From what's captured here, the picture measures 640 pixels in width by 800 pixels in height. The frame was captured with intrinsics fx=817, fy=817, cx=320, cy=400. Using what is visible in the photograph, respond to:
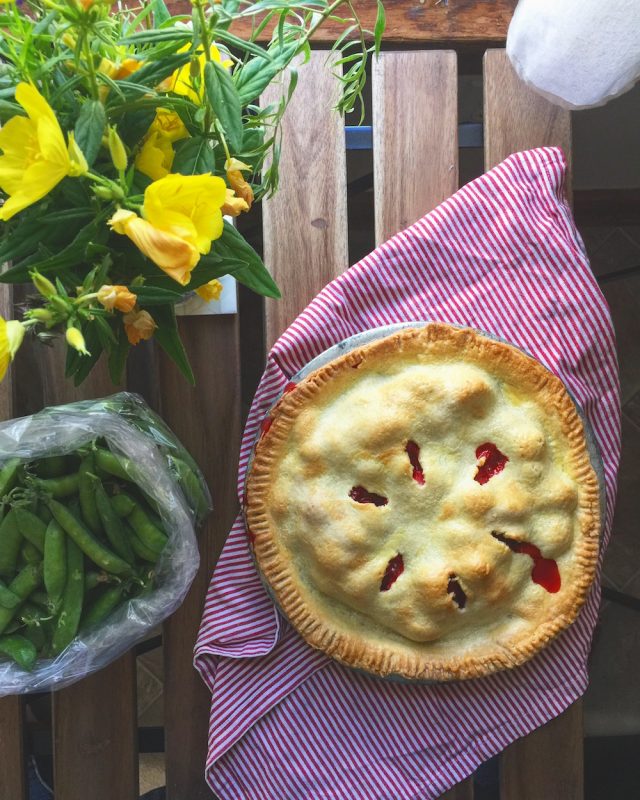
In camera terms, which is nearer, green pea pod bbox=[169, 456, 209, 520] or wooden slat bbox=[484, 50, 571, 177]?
green pea pod bbox=[169, 456, 209, 520]

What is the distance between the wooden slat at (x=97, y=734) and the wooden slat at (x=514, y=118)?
2.20 ft

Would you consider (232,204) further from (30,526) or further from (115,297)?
(30,526)

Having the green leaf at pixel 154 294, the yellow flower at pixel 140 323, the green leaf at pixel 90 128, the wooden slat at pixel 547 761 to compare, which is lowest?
the wooden slat at pixel 547 761

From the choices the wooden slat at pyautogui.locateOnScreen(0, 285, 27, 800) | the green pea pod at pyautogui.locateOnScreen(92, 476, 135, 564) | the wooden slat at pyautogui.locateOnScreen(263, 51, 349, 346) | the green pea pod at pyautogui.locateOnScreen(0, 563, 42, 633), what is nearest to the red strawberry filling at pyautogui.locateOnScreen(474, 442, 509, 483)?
the wooden slat at pyautogui.locateOnScreen(263, 51, 349, 346)

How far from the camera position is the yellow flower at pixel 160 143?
0.67 m

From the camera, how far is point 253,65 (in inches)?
28.4

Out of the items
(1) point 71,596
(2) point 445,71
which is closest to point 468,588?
(1) point 71,596

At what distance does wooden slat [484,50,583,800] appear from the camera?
3.59 ft

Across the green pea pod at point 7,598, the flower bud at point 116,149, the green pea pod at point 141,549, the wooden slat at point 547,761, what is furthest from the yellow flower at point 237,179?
the wooden slat at point 547,761

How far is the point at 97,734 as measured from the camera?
107cm

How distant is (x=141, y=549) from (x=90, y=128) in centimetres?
51

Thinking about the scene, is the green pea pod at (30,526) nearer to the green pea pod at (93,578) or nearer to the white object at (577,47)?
the green pea pod at (93,578)

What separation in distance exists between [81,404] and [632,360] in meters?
1.17

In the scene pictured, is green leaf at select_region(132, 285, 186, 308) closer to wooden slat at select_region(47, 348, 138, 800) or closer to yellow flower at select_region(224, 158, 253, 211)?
yellow flower at select_region(224, 158, 253, 211)
